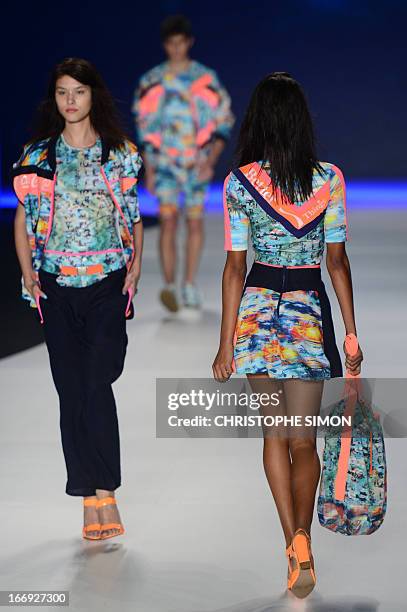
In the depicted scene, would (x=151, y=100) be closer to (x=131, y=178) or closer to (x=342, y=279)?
(x=131, y=178)

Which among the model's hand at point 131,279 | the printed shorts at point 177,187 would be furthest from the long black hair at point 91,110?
the printed shorts at point 177,187

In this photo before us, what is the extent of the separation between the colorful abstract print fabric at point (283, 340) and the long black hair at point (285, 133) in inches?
10.3

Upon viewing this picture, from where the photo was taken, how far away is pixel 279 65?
22562 millimetres

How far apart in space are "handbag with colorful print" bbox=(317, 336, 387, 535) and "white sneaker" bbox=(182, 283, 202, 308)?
15.2 ft

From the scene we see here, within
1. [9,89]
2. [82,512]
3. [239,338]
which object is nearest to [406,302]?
[82,512]

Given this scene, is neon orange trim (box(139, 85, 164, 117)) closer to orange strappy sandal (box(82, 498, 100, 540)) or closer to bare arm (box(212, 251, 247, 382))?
orange strappy sandal (box(82, 498, 100, 540))

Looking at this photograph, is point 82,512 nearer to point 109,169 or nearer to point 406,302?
point 109,169

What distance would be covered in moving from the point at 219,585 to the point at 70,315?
2.93 ft

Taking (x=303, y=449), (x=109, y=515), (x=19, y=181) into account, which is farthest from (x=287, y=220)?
(x=109, y=515)

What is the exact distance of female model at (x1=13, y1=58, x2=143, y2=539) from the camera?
12.3 feet

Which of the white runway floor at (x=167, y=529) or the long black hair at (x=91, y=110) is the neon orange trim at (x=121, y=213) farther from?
the white runway floor at (x=167, y=529)

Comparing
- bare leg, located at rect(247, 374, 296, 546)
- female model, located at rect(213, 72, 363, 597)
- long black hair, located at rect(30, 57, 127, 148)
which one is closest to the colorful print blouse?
long black hair, located at rect(30, 57, 127, 148)

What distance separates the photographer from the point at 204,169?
757 cm

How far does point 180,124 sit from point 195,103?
0.48 feet
